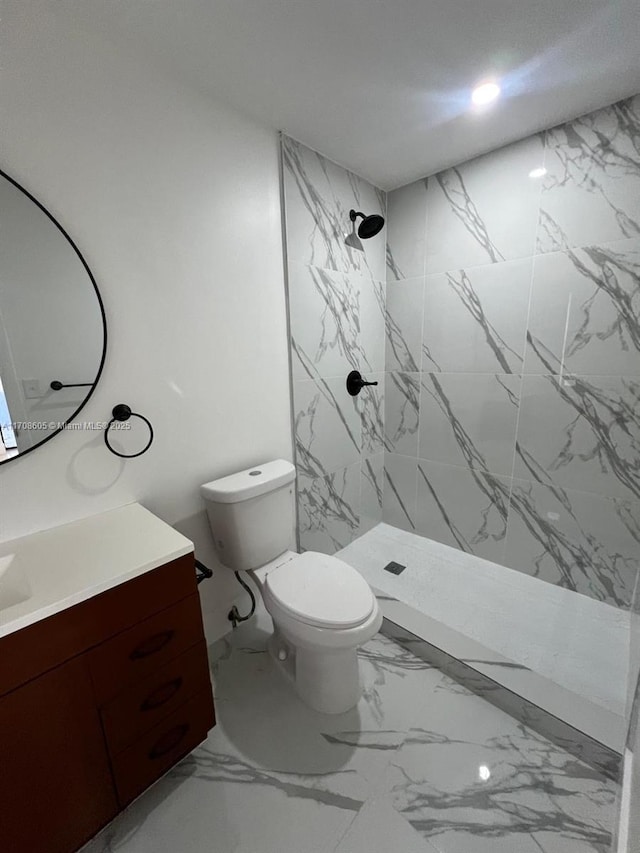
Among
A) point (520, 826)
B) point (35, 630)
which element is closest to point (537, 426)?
point (520, 826)

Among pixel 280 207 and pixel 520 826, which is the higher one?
pixel 280 207

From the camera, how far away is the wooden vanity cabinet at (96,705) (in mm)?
755

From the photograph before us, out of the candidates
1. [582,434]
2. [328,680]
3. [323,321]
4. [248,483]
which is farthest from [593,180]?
[328,680]

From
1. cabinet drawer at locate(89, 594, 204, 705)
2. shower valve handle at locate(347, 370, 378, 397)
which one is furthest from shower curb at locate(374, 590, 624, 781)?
shower valve handle at locate(347, 370, 378, 397)

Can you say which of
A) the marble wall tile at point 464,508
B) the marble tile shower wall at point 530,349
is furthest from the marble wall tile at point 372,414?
the marble wall tile at point 464,508

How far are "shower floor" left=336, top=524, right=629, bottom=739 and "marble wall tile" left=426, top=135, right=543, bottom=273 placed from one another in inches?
66.0

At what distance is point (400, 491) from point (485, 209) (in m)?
1.67

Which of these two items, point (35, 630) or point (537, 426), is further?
point (537, 426)

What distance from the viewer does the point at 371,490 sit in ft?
7.68

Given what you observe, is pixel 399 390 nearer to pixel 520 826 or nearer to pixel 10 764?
pixel 520 826

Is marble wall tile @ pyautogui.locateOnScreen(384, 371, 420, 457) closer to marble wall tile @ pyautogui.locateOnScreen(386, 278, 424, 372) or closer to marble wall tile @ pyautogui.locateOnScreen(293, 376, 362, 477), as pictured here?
marble wall tile @ pyautogui.locateOnScreen(386, 278, 424, 372)

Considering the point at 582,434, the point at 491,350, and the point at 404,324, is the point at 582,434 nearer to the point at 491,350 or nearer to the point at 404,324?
the point at 491,350

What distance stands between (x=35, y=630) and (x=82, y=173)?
4.08 feet

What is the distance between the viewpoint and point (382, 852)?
3.10 ft
